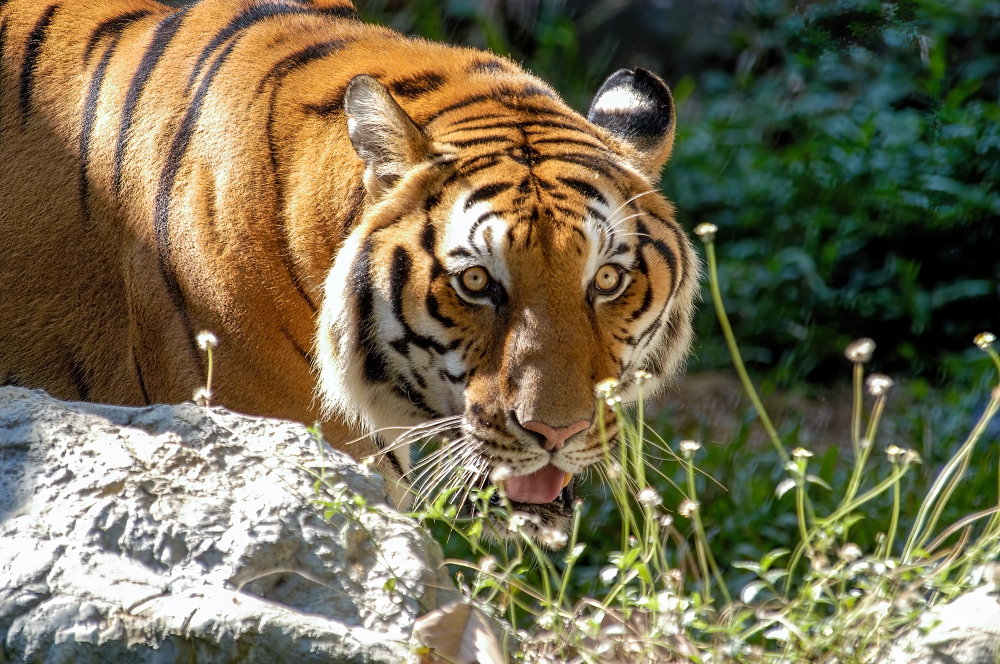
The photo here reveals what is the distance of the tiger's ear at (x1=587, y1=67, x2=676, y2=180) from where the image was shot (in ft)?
9.76

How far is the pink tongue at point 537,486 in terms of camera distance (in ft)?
8.61

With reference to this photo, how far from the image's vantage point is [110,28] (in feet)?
10.8

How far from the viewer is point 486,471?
2561 millimetres

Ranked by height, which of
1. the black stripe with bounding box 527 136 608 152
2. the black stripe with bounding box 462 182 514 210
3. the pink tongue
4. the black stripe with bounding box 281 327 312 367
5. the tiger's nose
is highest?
the black stripe with bounding box 527 136 608 152

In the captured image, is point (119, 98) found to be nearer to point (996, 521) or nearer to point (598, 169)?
point (598, 169)

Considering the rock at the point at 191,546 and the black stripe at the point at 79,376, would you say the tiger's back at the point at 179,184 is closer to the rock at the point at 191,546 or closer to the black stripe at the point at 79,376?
the black stripe at the point at 79,376

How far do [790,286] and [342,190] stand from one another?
3.00m

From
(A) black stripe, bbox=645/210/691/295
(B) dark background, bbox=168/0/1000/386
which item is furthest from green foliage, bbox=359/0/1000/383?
(A) black stripe, bbox=645/210/691/295

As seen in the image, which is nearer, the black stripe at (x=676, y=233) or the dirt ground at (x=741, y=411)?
the black stripe at (x=676, y=233)

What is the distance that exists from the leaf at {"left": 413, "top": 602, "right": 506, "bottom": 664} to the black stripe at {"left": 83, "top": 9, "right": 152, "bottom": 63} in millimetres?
2165

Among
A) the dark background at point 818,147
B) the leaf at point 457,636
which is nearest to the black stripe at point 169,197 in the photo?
the leaf at point 457,636

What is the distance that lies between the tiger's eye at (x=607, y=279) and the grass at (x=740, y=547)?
28 cm

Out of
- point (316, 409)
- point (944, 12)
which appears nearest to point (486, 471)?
point (316, 409)

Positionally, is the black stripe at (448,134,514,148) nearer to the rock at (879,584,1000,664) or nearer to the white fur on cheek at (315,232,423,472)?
the white fur on cheek at (315,232,423,472)
